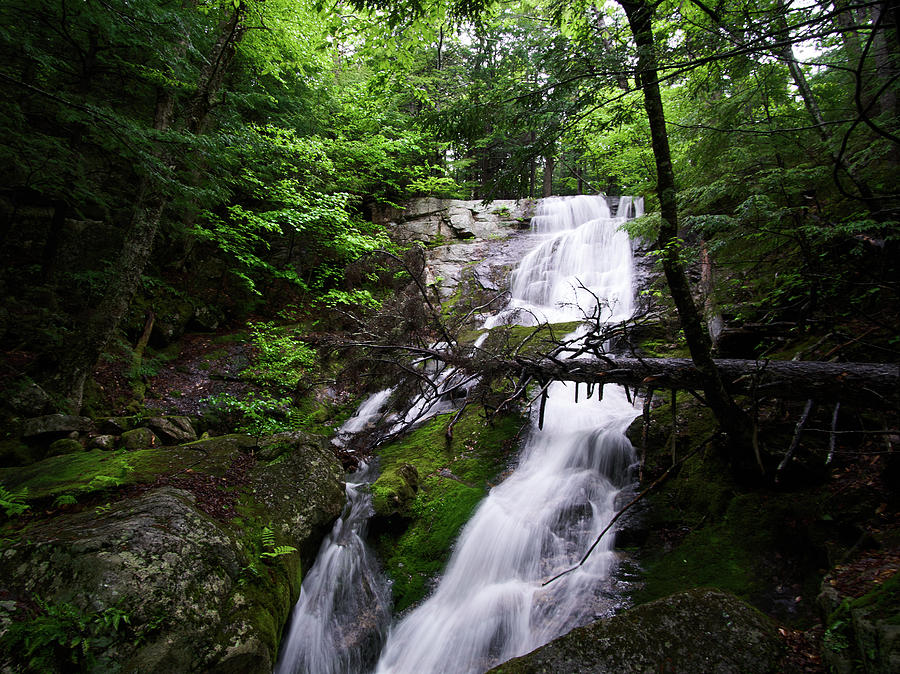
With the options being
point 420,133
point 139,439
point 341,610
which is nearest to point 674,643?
point 341,610

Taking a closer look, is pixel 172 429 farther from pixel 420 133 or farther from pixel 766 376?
pixel 766 376

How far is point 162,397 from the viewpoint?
7066 mm

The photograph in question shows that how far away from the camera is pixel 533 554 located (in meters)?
4.66

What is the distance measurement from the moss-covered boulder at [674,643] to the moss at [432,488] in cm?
227

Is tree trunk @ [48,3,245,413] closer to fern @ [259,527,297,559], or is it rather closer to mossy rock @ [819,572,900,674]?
fern @ [259,527,297,559]

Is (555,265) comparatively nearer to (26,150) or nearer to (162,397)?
(162,397)

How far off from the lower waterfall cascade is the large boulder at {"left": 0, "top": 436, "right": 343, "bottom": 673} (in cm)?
83

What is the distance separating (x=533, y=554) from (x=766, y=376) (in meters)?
3.28

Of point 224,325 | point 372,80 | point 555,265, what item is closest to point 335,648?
point 372,80

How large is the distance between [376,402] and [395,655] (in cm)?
546

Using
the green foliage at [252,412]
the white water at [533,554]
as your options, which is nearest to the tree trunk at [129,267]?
the green foliage at [252,412]

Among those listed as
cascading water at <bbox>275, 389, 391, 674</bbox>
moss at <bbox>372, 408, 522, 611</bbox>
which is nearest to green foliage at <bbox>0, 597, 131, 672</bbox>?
cascading water at <bbox>275, 389, 391, 674</bbox>

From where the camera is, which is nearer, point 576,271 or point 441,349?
point 441,349

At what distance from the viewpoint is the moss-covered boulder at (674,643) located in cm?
240
